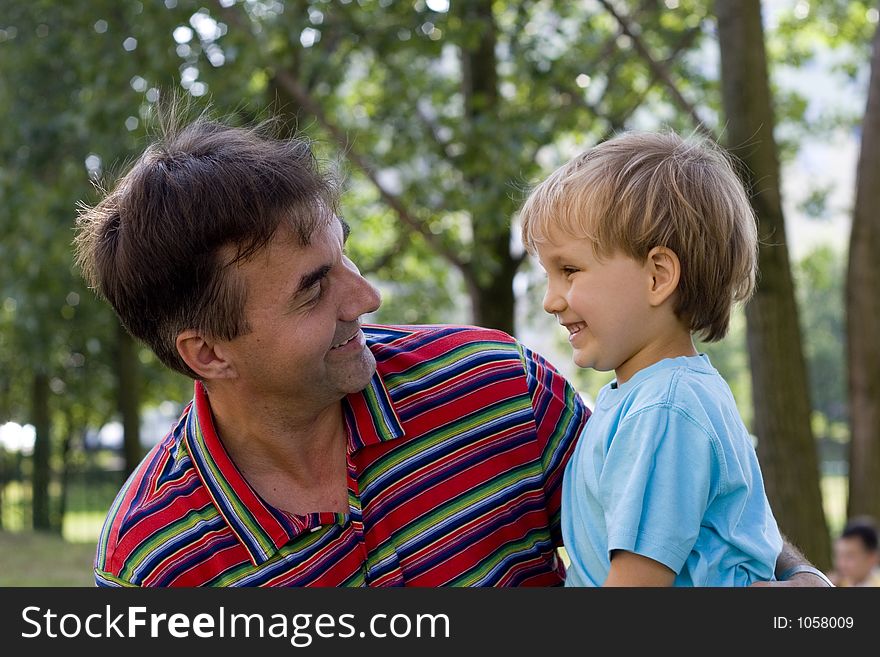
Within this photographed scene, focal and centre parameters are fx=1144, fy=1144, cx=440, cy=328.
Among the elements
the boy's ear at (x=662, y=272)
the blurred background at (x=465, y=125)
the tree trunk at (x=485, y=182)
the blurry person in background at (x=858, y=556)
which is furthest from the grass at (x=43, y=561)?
the boy's ear at (x=662, y=272)

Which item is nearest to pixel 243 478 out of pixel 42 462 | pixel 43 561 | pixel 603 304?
pixel 603 304

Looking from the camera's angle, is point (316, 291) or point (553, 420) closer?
point (316, 291)

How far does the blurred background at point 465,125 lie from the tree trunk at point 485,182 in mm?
22

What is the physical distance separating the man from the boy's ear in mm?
477

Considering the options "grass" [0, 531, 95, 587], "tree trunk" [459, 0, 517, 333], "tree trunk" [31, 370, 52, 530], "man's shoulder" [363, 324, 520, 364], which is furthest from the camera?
"tree trunk" [31, 370, 52, 530]

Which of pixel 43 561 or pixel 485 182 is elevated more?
pixel 485 182

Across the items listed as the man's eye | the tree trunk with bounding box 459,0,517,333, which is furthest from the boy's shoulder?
the tree trunk with bounding box 459,0,517,333

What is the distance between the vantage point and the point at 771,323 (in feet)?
18.8

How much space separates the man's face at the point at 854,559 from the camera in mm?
6770

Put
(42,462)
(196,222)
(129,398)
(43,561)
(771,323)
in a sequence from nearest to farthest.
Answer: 1. (196,222)
2. (771,323)
3. (43,561)
4. (129,398)
5. (42,462)

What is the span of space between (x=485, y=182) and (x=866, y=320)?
2.69 metres

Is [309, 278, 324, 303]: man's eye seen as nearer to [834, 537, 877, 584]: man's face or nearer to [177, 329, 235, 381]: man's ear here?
[177, 329, 235, 381]: man's ear

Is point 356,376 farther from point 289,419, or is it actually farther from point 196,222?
point 196,222

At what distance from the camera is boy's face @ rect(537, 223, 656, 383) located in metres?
2.04
